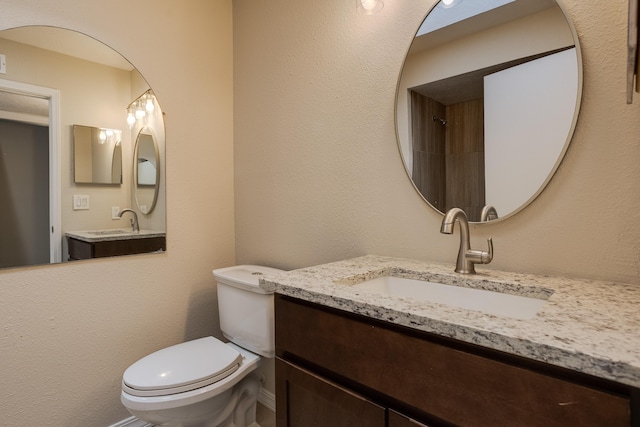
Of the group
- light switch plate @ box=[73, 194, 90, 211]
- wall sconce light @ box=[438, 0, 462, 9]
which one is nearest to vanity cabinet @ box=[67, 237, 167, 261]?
light switch plate @ box=[73, 194, 90, 211]

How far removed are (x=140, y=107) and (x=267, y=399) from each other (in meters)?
1.70

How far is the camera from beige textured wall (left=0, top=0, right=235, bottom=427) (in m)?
1.40

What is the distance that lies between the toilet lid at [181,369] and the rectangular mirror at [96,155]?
88 cm

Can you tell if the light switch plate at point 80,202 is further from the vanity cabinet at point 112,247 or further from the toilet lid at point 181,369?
the toilet lid at point 181,369

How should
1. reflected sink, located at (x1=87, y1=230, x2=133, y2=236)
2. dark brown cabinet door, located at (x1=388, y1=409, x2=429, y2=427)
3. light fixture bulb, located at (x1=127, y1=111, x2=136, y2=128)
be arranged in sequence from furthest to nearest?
light fixture bulb, located at (x1=127, y1=111, x2=136, y2=128) → reflected sink, located at (x1=87, y1=230, x2=133, y2=236) → dark brown cabinet door, located at (x1=388, y1=409, x2=429, y2=427)

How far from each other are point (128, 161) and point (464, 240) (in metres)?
1.61

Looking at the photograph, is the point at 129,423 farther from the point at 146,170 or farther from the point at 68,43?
the point at 68,43

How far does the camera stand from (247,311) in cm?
154

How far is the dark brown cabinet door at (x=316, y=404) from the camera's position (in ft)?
2.66

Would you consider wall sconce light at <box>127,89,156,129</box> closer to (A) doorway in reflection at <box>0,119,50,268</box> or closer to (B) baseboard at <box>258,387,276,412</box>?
(A) doorway in reflection at <box>0,119,50,268</box>

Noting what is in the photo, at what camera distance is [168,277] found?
1824 millimetres

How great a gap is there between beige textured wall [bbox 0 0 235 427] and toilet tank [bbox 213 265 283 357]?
36 centimetres

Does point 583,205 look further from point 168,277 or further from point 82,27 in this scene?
point 82,27

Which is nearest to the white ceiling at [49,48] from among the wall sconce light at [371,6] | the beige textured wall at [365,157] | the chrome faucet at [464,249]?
the beige textured wall at [365,157]
